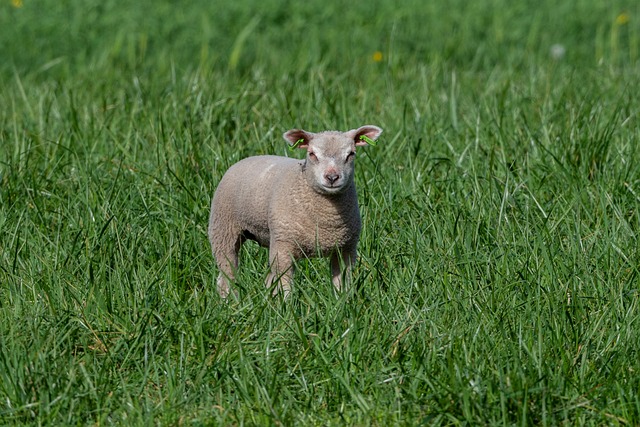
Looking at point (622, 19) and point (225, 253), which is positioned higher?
point (225, 253)

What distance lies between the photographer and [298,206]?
3.77 m

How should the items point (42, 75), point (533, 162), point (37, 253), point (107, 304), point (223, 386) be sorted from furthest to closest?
1. point (42, 75)
2. point (533, 162)
3. point (37, 253)
4. point (107, 304)
5. point (223, 386)

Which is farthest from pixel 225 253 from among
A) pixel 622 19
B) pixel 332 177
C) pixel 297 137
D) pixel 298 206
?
pixel 622 19

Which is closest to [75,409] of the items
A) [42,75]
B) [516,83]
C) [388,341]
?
[388,341]

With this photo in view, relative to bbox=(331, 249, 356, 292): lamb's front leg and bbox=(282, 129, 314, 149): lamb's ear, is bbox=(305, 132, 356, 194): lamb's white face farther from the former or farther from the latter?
bbox=(331, 249, 356, 292): lamb's front leg

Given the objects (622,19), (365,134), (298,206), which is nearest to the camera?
(298,206)

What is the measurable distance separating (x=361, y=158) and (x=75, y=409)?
237cm

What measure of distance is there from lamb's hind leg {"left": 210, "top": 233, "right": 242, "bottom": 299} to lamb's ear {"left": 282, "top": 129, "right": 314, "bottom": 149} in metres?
0.46

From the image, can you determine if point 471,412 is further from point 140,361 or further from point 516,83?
point 516,83

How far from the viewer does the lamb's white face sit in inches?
142

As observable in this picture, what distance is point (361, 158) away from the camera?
17.3ft

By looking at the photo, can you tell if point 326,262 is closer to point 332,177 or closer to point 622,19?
point 332,177

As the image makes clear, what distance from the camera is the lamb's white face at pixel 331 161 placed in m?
3.61

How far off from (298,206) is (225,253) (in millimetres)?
432
